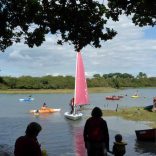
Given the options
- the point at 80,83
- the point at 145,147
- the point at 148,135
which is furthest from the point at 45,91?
the point at 145,147

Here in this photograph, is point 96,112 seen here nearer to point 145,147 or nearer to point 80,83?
point 145,147

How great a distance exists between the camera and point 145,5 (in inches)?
682

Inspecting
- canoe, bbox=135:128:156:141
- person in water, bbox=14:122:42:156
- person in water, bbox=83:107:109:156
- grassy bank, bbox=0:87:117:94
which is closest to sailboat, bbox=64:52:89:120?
canoe, bbox=135:128:156:141

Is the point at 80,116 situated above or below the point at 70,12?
below

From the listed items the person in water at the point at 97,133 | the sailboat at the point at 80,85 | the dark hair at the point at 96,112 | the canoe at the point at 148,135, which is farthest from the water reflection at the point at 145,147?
the sailboat at the point at 80,85

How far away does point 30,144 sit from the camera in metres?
10.0

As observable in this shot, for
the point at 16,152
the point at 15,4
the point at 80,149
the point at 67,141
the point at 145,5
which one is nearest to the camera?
the point at 16,152

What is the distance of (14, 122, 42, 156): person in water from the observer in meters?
10.0

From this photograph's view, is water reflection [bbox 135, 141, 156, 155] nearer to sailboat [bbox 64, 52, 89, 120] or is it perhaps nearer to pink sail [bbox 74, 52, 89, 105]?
sailboat [bbox 64, 52, 89, 120]

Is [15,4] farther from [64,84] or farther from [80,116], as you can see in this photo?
[64,84]

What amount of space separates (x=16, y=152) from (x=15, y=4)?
32.3 feet

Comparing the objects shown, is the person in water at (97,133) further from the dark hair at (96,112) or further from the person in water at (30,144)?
the person in water at (30,144)

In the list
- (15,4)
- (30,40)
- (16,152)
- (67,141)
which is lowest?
(67,141)

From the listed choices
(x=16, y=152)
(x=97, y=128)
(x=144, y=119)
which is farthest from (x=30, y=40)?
(x=144, y=119)
